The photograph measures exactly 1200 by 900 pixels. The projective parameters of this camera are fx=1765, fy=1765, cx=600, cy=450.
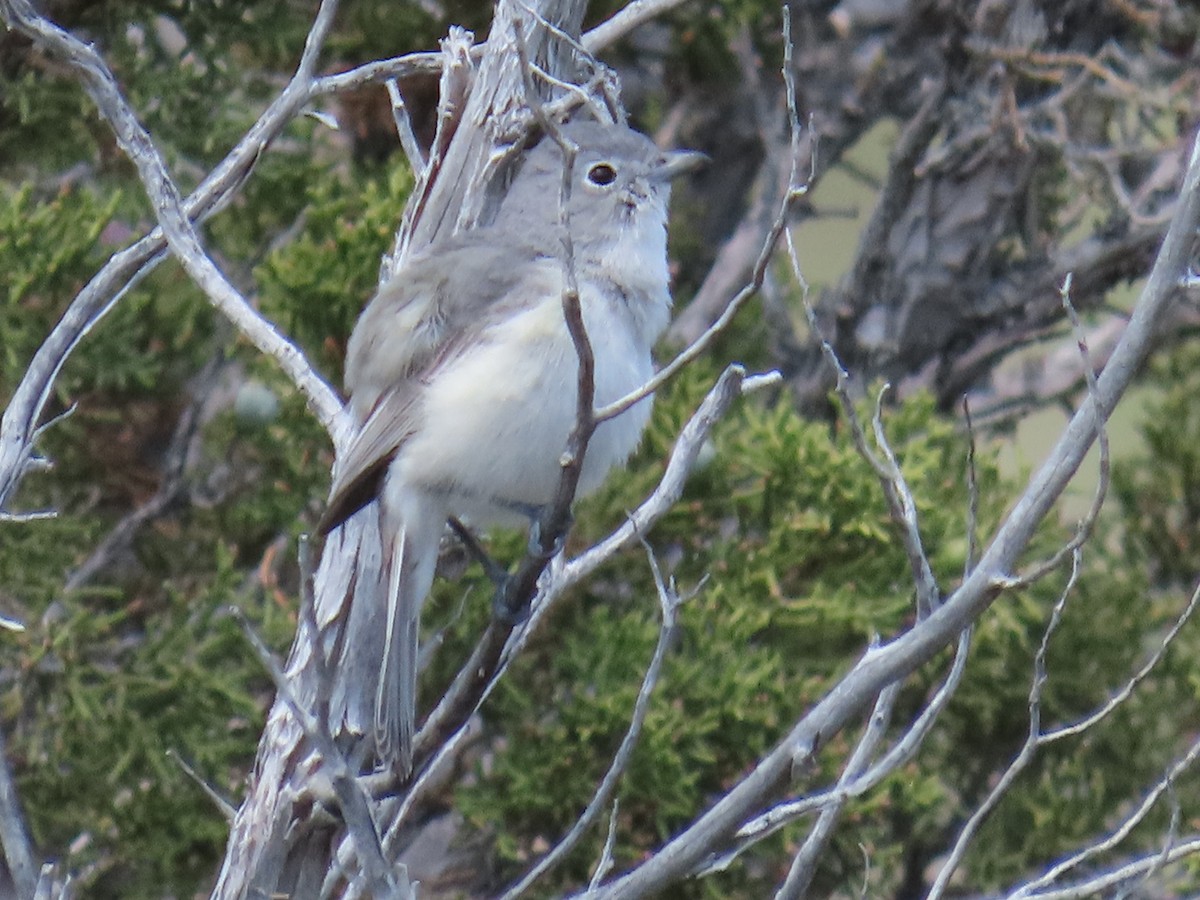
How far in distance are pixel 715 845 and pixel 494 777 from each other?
6.02 ft

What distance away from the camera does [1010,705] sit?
4367 mm

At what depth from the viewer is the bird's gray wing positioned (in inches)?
119

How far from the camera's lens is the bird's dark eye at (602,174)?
345cm

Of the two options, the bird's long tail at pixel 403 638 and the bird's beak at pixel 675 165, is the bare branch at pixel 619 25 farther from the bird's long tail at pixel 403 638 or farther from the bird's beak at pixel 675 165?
the bird's long tail at pixel 403 638

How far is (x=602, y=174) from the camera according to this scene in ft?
11.4

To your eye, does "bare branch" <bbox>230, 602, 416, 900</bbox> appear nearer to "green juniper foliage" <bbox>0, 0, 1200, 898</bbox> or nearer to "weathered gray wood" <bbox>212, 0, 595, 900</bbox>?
"weathered gray wood" <bbox>212, 0, 595, 900</bbox>

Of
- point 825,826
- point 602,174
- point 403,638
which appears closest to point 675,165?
point 602,174

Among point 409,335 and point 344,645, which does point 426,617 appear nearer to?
point 344,645

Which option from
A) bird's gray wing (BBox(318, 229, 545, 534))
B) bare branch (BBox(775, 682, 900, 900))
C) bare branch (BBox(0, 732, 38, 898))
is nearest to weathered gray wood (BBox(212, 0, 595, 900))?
bird's gray wing (BBox(318, 229, 545, 534))

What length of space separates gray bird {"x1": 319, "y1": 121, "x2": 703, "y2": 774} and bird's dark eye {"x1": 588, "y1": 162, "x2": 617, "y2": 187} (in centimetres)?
14

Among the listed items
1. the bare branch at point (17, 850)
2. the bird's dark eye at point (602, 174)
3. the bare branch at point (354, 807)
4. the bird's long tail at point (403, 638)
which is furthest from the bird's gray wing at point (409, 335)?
the bare branch at point (354, 807)

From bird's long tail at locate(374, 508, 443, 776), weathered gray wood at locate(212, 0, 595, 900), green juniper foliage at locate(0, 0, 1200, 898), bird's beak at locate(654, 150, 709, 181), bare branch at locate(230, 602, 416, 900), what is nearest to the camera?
bare branch at locate(230, 602, 416, 900)

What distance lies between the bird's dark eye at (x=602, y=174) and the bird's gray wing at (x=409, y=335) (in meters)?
0.32

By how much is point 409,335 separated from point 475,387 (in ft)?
0.65
